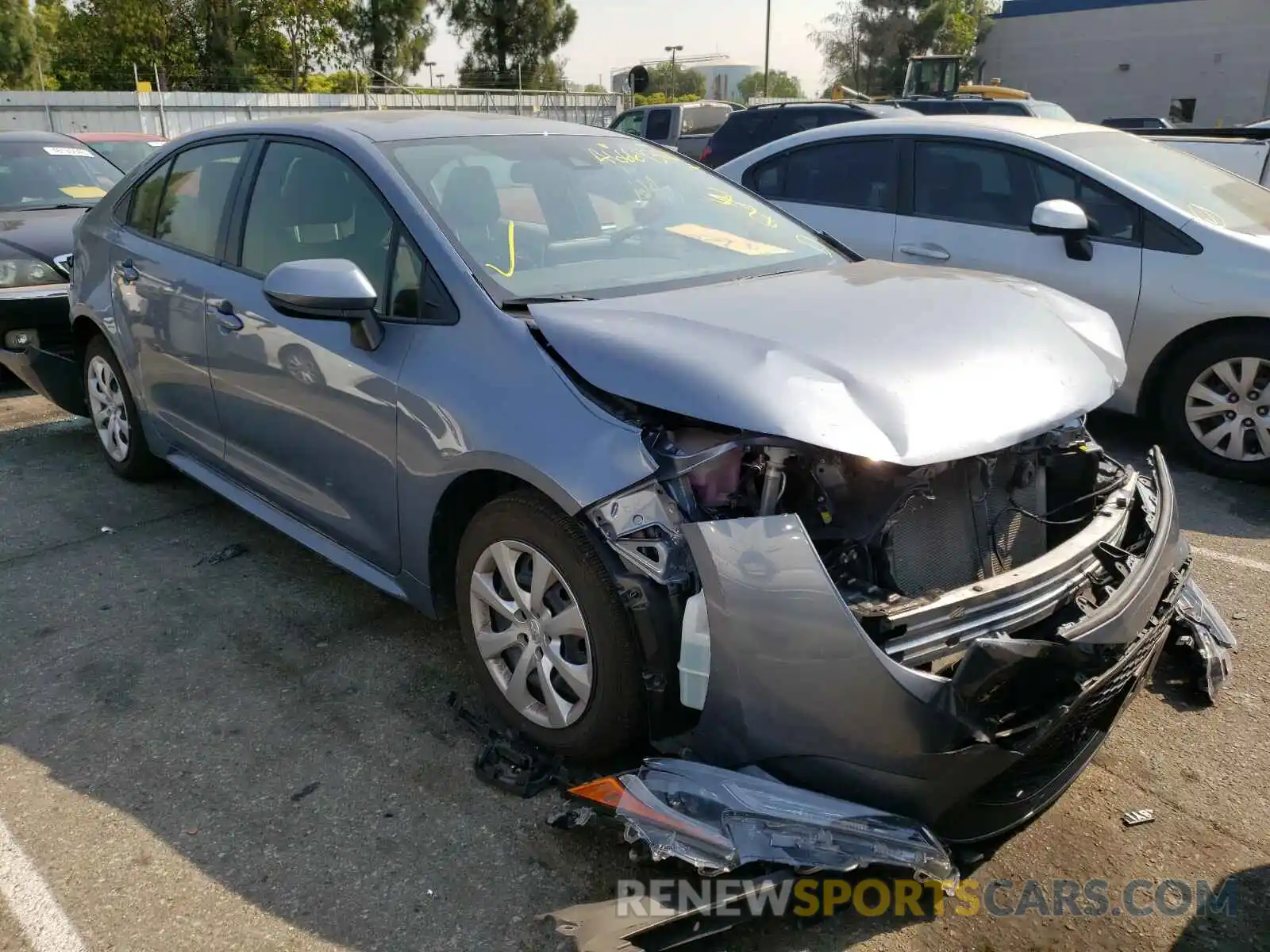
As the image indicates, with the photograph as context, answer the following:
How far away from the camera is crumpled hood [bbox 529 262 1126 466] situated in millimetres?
2344

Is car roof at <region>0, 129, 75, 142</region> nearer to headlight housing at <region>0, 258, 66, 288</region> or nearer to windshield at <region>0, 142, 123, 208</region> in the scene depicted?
windshield at <region>0, 142, 123, 208</region>

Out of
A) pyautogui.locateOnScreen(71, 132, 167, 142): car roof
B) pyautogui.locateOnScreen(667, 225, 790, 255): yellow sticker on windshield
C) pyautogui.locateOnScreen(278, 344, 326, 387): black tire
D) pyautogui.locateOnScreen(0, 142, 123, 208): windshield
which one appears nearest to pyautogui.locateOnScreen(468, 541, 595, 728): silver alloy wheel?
pyautogui.locateOnScreen(278, 344, 326, 387): black tire

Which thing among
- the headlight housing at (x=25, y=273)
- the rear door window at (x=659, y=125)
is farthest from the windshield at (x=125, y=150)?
the rear door window at (x=659, y=125)

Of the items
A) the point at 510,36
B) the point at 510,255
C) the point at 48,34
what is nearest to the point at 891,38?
the point at 510,36

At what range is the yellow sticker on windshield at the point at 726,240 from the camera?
3.60 metres

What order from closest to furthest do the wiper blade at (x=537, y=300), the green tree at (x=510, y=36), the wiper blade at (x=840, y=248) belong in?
the wiper blade at (x=537, y=300) → the wiper blade at (x=840, y=248) → the green tree at (x=510, y=36)

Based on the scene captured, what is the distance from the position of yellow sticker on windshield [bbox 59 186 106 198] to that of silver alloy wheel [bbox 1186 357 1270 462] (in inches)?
306

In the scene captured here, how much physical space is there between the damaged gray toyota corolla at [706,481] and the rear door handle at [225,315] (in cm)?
1

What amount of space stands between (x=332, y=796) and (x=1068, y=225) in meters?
4.38

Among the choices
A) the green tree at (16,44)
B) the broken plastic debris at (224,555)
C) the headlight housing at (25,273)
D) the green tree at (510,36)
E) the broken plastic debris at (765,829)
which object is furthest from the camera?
the green tree at (510,36)

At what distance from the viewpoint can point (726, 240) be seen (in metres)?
3.64

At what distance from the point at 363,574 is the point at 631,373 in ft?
4.60

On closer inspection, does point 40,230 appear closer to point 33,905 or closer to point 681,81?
point 33,905

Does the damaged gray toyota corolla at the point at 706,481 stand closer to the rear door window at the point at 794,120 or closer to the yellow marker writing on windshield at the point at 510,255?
the yellow marker writing on windshield at the point at 510,255
